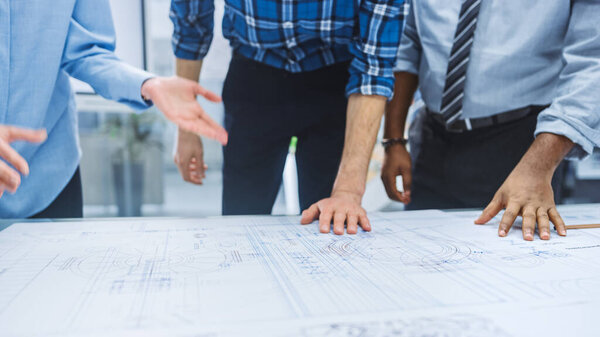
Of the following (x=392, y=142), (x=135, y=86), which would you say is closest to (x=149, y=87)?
(x=135, y=86)

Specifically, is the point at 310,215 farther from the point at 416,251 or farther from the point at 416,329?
the point at 416,329

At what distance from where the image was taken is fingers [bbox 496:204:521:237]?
75cm

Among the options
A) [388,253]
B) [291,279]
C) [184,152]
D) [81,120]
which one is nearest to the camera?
[291,279]

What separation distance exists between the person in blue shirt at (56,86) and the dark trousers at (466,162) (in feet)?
2.23

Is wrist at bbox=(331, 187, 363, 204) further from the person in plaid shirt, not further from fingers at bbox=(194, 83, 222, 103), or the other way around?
fingers at bbox=(194, 83, 222, 103)

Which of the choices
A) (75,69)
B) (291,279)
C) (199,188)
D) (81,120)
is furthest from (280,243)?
(199,188)

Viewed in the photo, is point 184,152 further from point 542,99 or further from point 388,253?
point 542,99

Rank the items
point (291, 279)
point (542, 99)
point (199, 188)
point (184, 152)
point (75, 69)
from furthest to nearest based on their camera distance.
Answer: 1. point (199, 188)
2. point (184, 152)
3. point (542, 99)
4. point (75, 69)
5. point (291, 279)

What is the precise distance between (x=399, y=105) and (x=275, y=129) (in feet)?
1.24

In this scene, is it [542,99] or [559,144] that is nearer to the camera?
[559,144]

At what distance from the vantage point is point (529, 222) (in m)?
0.76

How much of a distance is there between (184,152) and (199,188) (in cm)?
245

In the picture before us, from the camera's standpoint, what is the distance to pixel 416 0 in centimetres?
110

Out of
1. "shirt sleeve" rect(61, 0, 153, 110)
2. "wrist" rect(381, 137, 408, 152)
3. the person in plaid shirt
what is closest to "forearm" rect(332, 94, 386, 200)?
the person in plaid shirt
